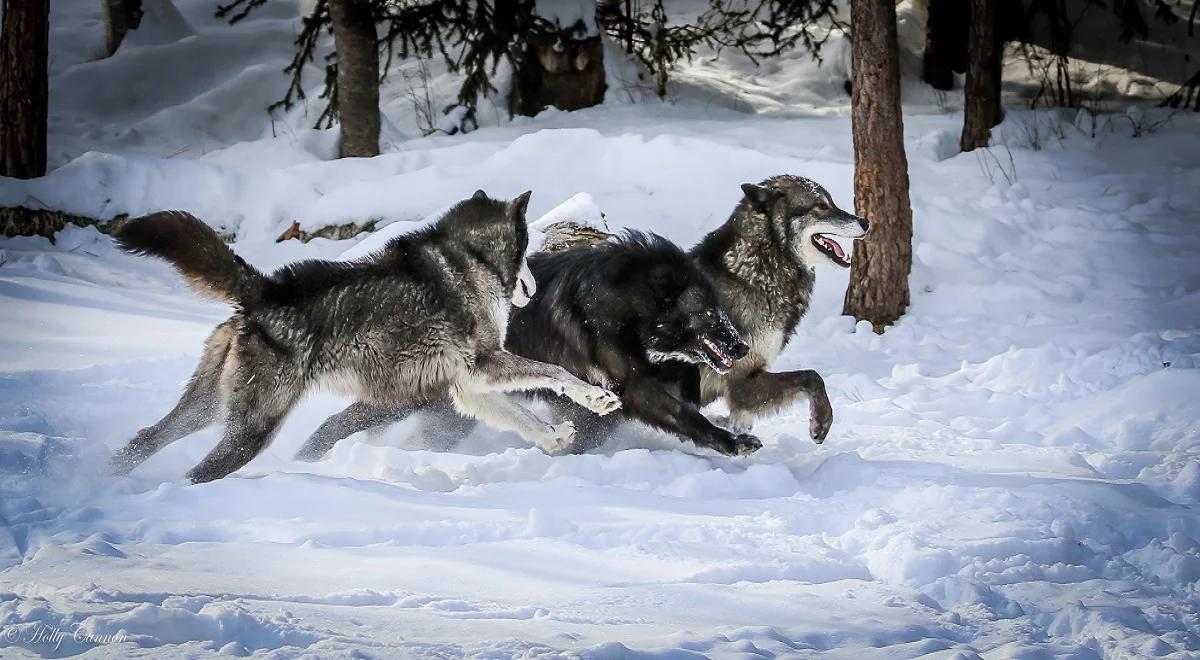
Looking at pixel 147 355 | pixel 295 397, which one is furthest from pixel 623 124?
pixel 295 397

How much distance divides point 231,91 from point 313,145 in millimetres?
4391

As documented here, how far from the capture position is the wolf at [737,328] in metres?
5.98

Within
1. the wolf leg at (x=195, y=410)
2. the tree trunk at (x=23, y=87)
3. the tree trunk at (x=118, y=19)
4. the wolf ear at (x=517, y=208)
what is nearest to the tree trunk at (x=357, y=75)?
the tree trunk at (x=23, y=87)

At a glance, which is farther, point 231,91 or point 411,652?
point 231,91

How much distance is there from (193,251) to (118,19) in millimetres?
16811

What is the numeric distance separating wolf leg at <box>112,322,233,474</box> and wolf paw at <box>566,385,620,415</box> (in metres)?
1.67

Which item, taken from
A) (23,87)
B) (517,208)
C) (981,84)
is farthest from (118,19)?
(517,208)

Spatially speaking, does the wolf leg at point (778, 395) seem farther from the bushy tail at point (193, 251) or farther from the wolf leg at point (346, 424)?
the bushy tail at point (193, 251)

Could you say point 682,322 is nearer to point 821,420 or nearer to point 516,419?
point 821,420

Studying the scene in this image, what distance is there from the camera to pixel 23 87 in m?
13.3

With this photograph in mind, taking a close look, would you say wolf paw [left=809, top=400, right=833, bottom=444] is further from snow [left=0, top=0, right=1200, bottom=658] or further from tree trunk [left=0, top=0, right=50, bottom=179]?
tree trunk [left=0, top=0, right=50, bottom=179]

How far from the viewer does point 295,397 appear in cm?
505

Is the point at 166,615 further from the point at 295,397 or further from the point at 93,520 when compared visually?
the point at 295,397

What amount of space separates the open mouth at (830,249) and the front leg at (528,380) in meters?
1.76
